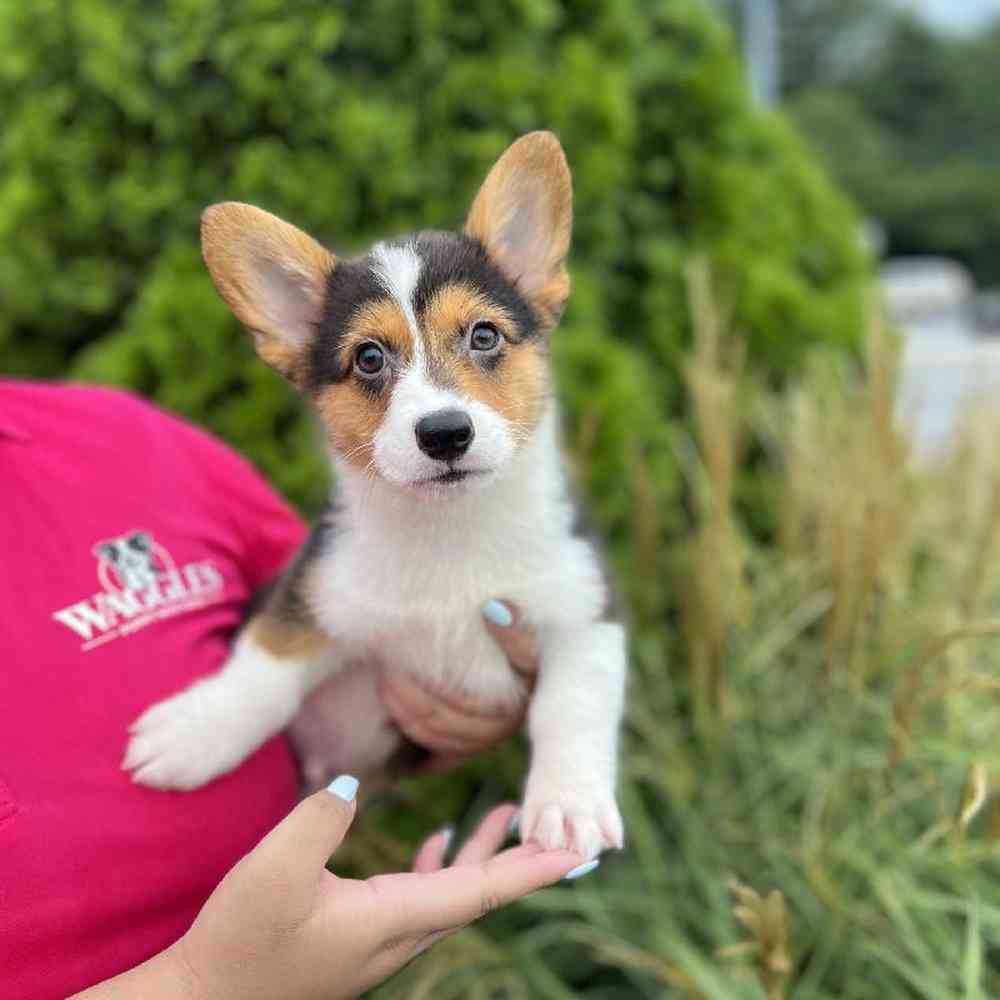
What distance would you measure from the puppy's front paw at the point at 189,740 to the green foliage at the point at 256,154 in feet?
4.93

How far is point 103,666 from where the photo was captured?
194 cm

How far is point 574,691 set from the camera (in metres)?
2.01

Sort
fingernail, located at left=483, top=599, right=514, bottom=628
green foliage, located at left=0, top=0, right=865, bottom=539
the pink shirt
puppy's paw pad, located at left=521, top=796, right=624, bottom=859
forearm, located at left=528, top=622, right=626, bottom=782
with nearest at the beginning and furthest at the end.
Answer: the pink shirt
puppy's paw pad, located at left=521, top=796, right=624, bottom=859
forearm, located at left=528, top=622, right=626, bottom=782
fingernail, located at left=483, top=599, right=514, bottom=628
green foliage, located at left=0, top=0, right=865, bottom=539

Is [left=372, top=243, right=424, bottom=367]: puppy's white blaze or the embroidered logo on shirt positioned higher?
[left=372, top=243, right=424, bottom=367]: puppy's white blaze

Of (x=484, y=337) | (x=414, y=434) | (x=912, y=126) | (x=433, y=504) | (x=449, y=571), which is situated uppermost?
(x=912, y=126)

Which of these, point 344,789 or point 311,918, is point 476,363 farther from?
point 311,918

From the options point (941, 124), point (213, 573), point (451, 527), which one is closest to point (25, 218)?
point (213, 573)

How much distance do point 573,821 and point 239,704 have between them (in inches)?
26.2

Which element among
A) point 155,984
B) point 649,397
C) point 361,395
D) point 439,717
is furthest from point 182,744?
point 649,397

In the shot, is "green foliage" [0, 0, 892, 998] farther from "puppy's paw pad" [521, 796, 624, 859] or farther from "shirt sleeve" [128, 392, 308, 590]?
"puppy's paw pad" [521, 796, 624, 859]

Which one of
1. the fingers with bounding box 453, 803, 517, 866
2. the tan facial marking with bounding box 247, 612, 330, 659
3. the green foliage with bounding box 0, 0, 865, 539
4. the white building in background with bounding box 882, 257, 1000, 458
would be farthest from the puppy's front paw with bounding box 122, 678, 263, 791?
the white building in background with bounding box 882, 257, 1000, 458

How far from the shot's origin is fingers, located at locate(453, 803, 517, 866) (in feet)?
6.06

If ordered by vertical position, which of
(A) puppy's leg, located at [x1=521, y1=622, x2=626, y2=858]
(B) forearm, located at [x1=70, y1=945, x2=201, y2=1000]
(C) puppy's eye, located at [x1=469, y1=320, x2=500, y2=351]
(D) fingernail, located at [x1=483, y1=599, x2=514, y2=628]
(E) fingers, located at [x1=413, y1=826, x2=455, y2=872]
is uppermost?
(C) puppy's eye, located at [x1=469, y1=320, x2=500, y2=351]

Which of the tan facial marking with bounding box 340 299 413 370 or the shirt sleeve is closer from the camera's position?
the tan facial marking with bounding box 340 299 413 370
